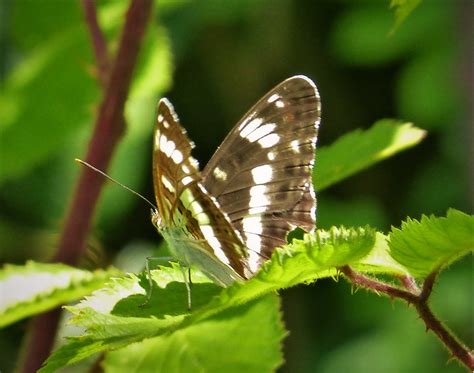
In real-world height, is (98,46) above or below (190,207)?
above

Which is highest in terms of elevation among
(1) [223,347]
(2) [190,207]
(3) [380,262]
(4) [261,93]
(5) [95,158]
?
(4) [261,93]

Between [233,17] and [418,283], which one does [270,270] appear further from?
[233,17]

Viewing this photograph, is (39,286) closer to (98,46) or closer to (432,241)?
(98,46)

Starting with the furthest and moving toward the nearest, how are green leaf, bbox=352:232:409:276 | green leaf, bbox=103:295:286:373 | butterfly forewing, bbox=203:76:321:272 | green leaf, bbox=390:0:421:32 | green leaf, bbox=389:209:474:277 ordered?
1. butterfly forewing, bbox=203:76:321:272
2. green leaf, bbox=103:295:286:373
3. green leaf, bbox=390:0:421:32
4. green leaf, bbox=352:232:409:276
5. green leaf, bbox=389:209:474:277

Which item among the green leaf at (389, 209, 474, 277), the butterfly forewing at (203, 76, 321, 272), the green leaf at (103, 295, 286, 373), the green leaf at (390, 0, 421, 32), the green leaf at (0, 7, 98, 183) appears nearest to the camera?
the green leaf at (389, 209, 474, 277)

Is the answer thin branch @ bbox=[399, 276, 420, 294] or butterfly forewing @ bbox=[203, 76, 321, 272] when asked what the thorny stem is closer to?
thin branch @ bbox=[399, 276, 420, 294]

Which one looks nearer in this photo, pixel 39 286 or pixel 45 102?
pixel 39 286

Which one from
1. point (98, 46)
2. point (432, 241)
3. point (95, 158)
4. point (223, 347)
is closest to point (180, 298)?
point (223, 347)

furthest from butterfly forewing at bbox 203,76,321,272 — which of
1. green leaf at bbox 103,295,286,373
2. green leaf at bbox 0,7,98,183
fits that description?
green leaf at bbox 0,7,98,183
